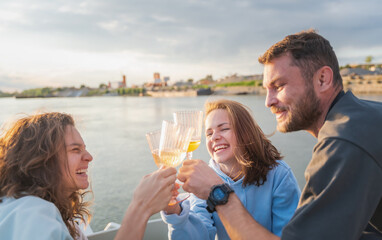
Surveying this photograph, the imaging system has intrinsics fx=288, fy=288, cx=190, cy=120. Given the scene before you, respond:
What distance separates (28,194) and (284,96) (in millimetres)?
1189

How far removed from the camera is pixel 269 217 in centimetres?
167

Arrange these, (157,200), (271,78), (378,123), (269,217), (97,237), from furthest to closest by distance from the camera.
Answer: (97,237), (269,217), (271,78), (157,200), (378,123)

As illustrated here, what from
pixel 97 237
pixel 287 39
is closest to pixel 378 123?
pixel 287 39

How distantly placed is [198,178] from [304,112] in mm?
589


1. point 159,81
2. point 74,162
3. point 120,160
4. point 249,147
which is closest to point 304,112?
point 249,147

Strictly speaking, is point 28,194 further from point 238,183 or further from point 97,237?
point 97,237

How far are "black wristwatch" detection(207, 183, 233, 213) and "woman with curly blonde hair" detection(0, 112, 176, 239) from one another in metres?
0.22

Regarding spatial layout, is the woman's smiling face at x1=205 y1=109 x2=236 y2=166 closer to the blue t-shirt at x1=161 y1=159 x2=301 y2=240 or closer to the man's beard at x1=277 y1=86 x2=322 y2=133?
the blue t-shirt at x1=161 y1=159 x2=301 y2=240

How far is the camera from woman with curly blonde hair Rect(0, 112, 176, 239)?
40.0 inches

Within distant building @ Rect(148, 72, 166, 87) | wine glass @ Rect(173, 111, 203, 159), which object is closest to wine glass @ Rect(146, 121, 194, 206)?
wine glass @ Rect(173, 111, 203, 159)

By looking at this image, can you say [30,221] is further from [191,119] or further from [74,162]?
[191,119]

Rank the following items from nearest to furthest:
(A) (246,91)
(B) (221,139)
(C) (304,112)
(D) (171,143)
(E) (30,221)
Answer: (E) (30,221) < (D) (171,143) < (C) (304,112) < (B) (221,139) < (A) (246,91)

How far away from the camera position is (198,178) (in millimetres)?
1369

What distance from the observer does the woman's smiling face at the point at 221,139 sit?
70.6 inches
